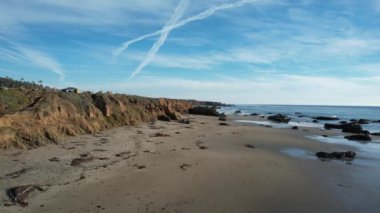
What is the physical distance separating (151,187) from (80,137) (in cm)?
906

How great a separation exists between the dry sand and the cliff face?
3.29 ft

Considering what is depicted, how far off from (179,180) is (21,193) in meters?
4.68

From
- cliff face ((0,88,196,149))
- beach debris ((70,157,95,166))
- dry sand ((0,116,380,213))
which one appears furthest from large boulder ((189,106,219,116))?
beach debris ((70,157,95,166))

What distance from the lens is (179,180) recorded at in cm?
1177

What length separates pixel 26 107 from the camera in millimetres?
17688

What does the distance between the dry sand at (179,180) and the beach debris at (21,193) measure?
0.51 feet

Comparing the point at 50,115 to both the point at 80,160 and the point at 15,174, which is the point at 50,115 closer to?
the point at 80,160

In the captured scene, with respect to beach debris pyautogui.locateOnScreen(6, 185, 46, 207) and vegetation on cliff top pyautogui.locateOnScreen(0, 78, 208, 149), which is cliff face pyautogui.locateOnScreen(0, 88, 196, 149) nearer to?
vegetation on cliff top pyautogui.locateOnScreen(0, 78, 208, 149)

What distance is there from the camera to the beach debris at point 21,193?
8.83 metres

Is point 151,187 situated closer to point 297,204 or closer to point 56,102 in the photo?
point 297,204

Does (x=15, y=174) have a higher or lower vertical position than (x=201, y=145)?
higher

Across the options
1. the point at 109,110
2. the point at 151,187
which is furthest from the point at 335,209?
the point at 109,110

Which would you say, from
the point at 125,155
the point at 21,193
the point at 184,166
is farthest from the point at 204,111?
the point at 21,193

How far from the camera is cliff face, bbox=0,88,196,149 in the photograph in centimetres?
1536
